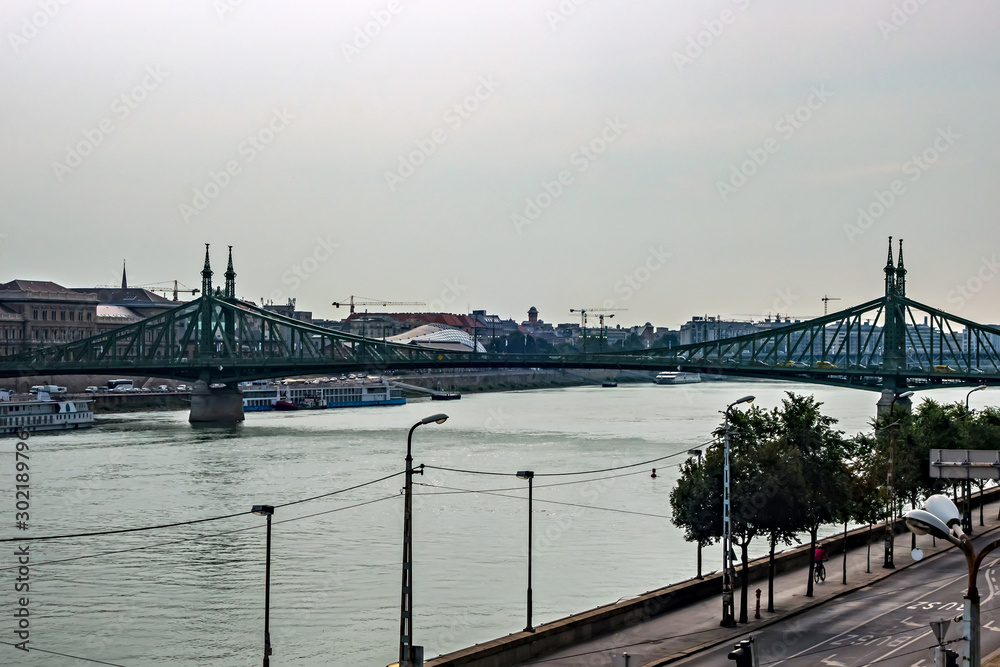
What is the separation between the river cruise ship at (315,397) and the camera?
11175 centimetres

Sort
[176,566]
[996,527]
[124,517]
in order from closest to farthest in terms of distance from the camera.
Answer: [176,566], [996,527], [124,517]

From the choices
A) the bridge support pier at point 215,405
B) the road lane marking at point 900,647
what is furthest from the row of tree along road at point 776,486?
the bridge support pier at point 215,405

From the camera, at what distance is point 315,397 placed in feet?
382

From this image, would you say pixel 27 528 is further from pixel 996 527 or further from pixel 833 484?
pixel 996 527

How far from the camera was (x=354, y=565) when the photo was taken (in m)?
33.4

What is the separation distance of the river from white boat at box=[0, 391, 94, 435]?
31.5 feet

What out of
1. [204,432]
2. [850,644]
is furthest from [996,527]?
[204,432]

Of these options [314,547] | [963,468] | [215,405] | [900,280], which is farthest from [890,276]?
[963,468]

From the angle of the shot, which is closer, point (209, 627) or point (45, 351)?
point (209, 627)

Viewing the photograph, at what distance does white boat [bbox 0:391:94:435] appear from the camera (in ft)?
257

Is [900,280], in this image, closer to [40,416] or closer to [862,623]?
[40,416]

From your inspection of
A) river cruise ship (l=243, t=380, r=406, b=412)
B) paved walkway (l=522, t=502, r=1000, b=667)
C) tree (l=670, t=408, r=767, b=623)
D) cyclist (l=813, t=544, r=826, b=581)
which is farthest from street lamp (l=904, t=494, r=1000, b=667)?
river cruise ship (l=243, t=380, r=406, b=412)

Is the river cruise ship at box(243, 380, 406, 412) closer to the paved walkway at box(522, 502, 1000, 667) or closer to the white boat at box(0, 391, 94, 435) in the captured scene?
the white boat at box(0, 391, 94, 435)

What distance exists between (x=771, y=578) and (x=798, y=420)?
5303 mm
